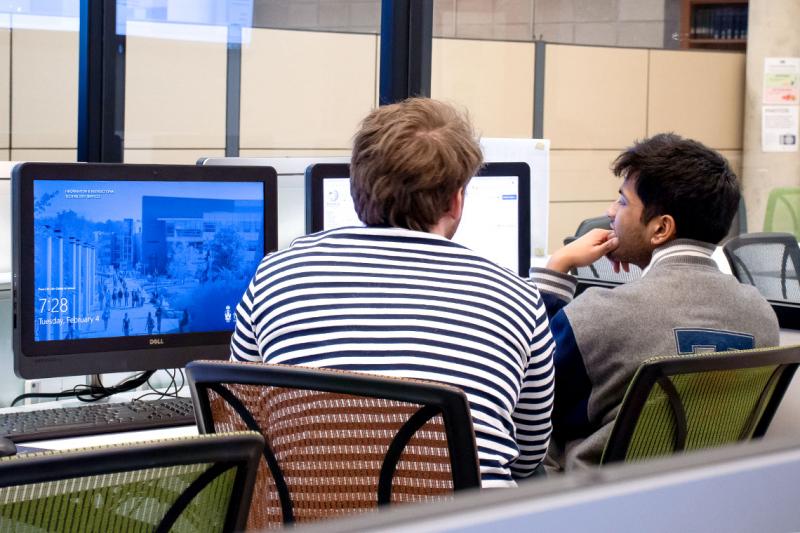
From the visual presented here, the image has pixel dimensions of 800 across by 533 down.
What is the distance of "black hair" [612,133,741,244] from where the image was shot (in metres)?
1.66

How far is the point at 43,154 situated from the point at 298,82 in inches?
51.3

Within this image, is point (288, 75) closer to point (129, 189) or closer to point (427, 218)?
point (129, 189)

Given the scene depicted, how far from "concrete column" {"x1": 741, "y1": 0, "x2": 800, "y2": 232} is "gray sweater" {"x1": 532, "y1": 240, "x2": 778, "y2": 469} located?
4.87m

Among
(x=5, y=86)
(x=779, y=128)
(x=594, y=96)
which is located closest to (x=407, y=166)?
(x=5, y=86)

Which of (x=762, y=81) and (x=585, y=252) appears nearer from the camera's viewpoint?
(x=585, y=252)

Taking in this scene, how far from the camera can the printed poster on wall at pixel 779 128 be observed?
595 centimetres

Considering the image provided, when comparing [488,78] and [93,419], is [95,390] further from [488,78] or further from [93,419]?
[488,78]

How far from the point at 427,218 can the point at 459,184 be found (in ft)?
0.24

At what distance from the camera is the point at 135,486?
0.70m

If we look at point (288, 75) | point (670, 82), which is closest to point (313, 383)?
point (288, 75)

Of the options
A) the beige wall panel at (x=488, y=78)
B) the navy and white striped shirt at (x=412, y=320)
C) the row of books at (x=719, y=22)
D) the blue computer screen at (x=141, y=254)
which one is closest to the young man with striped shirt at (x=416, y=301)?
the navy and white striped shirt at (x=412, y=320)

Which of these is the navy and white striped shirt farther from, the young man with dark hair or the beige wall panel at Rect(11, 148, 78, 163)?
the beige wall panel at Rect(11, 148, 78, 163)

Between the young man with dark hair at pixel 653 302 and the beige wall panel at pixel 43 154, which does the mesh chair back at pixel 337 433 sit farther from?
the beige wall panel at pixel 43 154

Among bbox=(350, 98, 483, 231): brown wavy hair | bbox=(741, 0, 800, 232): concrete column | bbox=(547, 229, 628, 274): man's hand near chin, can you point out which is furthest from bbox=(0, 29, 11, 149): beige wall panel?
bbox=(741, 0, 800, 232): concrete column
